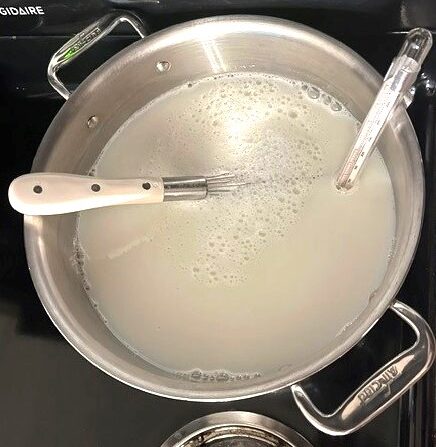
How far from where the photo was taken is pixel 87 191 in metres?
0.74

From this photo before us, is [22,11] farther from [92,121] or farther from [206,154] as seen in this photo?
[206,154]

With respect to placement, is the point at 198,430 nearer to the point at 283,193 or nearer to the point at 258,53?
the point at 283,193

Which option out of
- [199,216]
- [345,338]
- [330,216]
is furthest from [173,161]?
[345,338]

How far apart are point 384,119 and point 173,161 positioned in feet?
0.81

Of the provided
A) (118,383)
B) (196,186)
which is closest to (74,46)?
(196,186)

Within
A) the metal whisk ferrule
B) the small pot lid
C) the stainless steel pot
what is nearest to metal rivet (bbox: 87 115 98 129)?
the stainless steel pot

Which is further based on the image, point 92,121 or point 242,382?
point 92,121

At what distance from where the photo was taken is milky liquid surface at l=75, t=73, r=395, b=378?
77cm

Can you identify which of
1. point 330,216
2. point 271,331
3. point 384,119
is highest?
point 384,119

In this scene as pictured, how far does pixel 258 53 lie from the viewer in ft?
2.68

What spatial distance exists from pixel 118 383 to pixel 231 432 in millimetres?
128

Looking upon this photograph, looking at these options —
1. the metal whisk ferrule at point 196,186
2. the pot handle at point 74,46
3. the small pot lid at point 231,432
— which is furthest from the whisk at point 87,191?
the small pot lid at point 231,432

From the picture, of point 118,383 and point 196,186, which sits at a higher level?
point 196,186

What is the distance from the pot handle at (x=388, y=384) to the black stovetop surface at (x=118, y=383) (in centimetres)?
11
